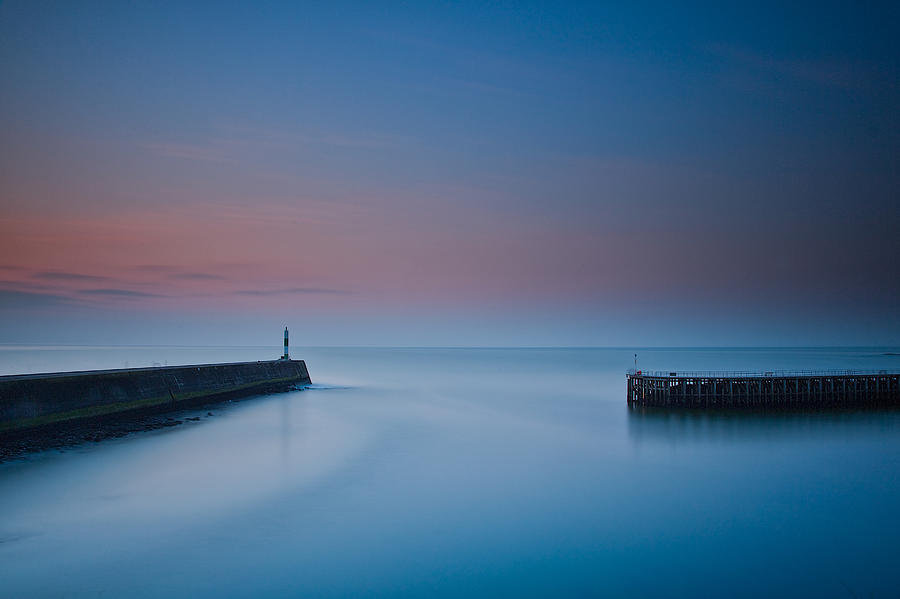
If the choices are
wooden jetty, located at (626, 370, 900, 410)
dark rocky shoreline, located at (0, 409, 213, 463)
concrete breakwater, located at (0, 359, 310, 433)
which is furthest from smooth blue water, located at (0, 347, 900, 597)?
wooden jetty, located at (626, 370, 900, 410)

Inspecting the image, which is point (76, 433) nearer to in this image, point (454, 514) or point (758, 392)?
point (454, 514)

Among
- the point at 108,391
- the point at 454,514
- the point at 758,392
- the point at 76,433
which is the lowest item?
the point at 758,392

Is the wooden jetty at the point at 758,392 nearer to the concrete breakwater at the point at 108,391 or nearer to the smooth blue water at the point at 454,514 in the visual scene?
the smooth blue water at the point at 454,514

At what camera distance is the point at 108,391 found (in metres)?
17.1

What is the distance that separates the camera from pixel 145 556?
8.07 metres

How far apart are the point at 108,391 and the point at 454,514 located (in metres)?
12.6

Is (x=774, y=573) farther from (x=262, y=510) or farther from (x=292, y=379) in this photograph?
(x=292, y=379)

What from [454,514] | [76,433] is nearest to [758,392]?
[454,514]

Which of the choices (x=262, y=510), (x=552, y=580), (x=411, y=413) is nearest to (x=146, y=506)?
(x=262, y=510)

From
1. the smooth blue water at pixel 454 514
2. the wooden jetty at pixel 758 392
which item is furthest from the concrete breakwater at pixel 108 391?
the wooden jetty at pixel 758 392

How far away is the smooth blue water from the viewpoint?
24.8 feet

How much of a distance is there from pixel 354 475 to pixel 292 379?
2330 cm

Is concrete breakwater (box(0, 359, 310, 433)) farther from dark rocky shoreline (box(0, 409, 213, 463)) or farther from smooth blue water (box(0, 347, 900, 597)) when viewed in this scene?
smooth blue water (box(0, 347, 900, 597))

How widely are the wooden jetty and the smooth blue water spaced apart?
19.1ft
